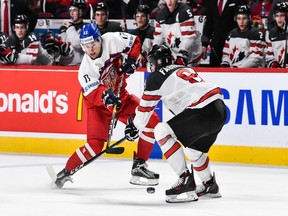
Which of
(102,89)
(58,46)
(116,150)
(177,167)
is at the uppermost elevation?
(102,89)

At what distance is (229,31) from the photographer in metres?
8.66

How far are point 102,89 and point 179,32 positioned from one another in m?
2.05

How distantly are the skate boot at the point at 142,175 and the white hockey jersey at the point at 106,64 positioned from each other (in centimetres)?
61

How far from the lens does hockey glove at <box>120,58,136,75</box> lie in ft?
22.0

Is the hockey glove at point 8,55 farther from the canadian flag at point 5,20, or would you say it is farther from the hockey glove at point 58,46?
the canadian flag at point 5,20

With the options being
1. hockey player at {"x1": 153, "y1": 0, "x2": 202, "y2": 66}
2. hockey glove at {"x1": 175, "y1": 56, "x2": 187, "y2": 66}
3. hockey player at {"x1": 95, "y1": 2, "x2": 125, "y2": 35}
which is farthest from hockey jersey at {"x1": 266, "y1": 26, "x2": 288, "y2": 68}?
hockey player at {"x1": 95, "y1": 2, "x2": 125, "y2": 35}

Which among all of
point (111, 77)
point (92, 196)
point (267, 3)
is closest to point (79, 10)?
point (267, 3)

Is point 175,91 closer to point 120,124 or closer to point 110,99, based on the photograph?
point 110,99

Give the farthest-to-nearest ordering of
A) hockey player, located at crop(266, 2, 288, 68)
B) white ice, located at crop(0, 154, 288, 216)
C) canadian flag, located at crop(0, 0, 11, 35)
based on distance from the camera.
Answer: canadian flag, located at crop(0, 0, 11, 35) < hockey player, located at crop(266, 2, 288, 68) < white ice, located at crop(0, 154, 288, 216)

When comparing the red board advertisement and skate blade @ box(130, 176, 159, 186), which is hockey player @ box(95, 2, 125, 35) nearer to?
the red board advertisement

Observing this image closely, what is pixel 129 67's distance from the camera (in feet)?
22.0

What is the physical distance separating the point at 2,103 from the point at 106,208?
3213 mm

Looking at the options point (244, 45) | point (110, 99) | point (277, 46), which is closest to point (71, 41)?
point (244, 45)

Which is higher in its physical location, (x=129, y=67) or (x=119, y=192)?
(x=129, y=67)
